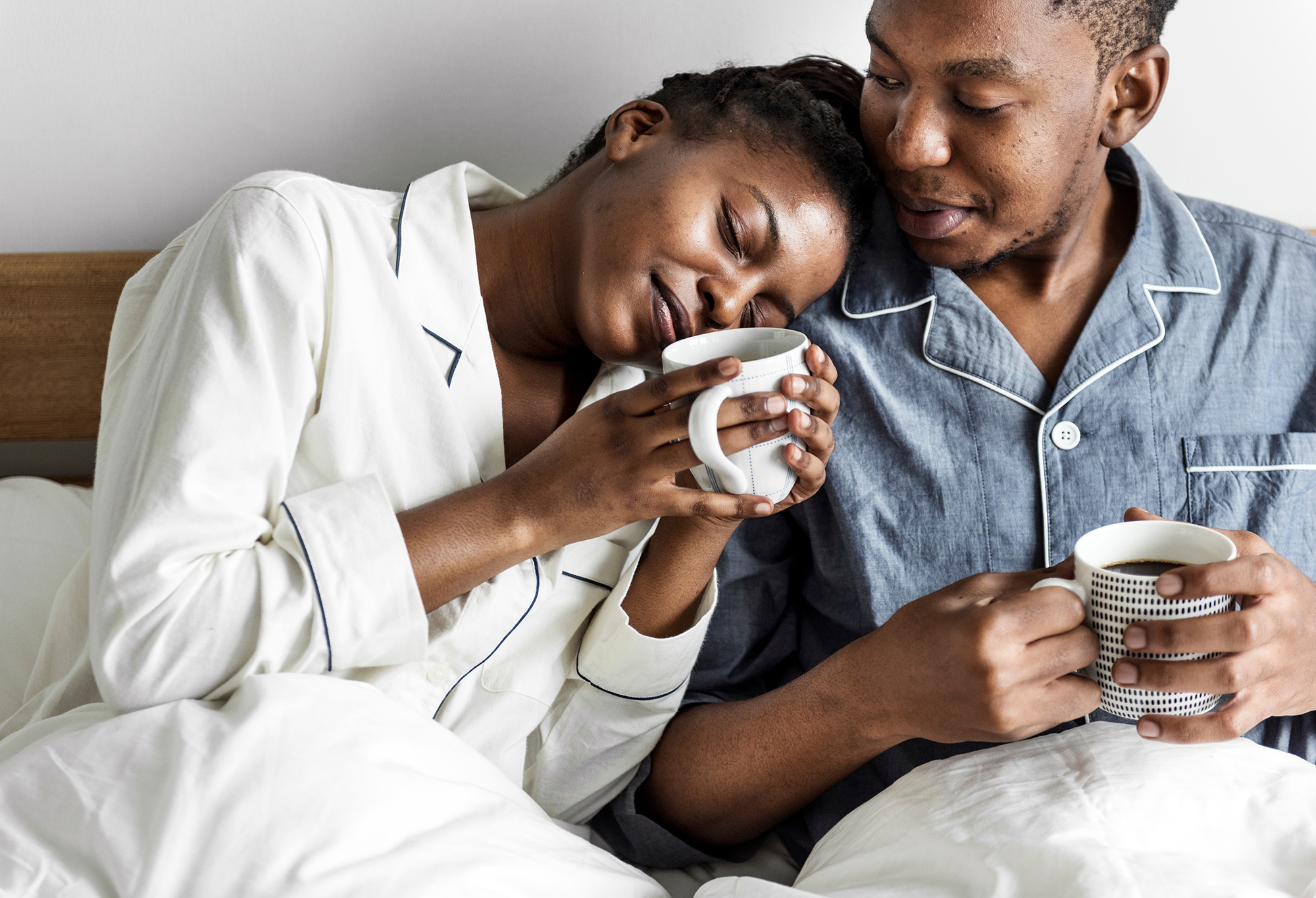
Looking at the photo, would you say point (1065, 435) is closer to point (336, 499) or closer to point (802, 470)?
point (802, 470)

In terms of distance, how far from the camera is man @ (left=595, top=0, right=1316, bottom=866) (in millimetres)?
1073

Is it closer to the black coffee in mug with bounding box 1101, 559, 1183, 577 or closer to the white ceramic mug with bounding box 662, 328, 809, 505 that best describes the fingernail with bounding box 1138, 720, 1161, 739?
→ the black coffee in mug with bounding box 1101, 559, 1183, 577

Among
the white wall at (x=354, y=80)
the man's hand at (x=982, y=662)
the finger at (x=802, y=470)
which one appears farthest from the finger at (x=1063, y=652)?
the white wall at (x=354, y=80)

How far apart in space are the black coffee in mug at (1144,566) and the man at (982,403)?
0.46 ft

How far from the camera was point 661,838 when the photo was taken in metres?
1.22

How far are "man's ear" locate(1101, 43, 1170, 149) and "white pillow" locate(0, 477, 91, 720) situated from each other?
4.58 ft

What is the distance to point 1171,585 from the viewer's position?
2.64 feet

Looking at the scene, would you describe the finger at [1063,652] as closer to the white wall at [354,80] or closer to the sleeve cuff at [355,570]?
the sleeve cuff at [355,570]

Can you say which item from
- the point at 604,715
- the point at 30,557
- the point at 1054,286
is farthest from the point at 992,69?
the point at 30,557

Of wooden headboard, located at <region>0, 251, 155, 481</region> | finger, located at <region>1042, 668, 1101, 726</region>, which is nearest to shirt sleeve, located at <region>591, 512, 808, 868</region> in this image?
finger, located at <region>1042, 668, 1101, 726</region>

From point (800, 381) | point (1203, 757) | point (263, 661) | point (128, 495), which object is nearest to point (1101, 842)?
point (1203, 757)

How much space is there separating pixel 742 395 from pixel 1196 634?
417 millimetres

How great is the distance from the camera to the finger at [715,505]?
95cm

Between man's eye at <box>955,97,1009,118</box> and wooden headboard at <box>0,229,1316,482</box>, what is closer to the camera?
man's eye at <box>955,97,1009,118</box>
